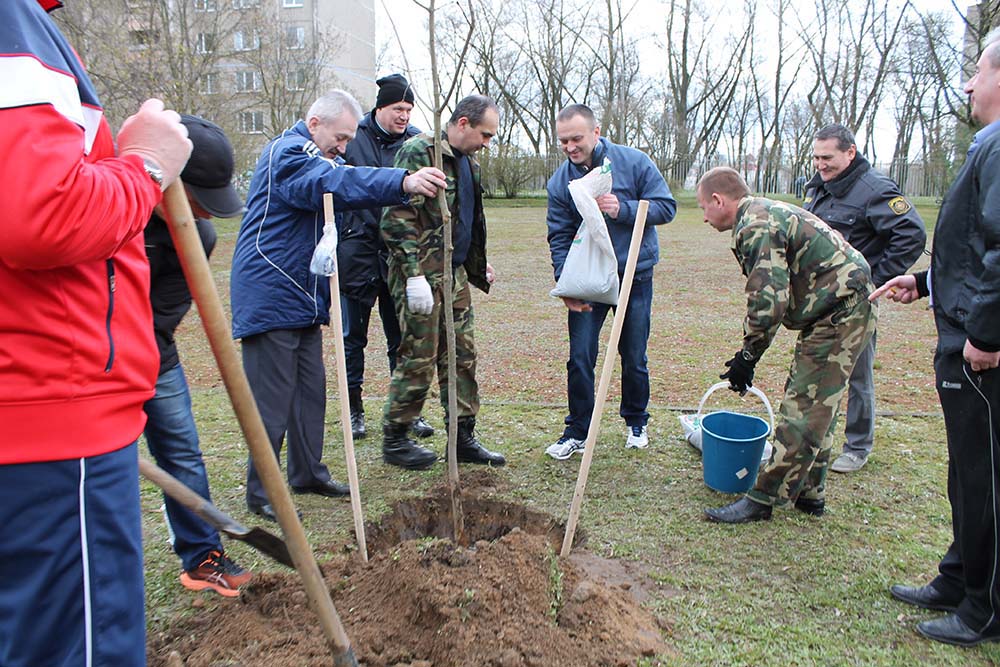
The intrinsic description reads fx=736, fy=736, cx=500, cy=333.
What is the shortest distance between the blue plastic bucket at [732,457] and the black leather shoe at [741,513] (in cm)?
21

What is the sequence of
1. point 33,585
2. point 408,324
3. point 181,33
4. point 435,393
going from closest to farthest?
point 33,585 < point 408,324 < point 435,393 < point 181,33

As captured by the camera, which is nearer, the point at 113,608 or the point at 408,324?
the point at 113,608

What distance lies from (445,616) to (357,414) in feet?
8.74

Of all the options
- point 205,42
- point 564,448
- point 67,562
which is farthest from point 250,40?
point 67,562

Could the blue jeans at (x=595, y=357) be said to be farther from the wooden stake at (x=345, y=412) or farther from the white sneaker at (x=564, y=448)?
the wooden stake at (x=345, y=412)

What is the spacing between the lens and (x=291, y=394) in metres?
3.89

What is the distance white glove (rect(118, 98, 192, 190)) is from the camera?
1.66 metres

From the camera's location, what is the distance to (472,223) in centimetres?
461

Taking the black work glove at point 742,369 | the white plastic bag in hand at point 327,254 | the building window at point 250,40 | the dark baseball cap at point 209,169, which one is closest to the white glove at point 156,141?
the dark baseball cap at point 209,169

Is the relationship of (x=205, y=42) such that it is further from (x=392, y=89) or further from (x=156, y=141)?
(x=156, y=141)

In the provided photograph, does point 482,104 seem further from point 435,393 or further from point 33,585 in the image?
point 33,585

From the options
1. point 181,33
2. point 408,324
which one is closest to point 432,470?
point 408,324

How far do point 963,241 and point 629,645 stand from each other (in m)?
1.92

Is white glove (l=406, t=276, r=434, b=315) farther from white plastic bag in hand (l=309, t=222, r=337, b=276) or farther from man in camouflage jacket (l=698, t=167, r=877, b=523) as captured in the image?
man in camouflage jacket (l=698, t=167, r=877, b=523)
